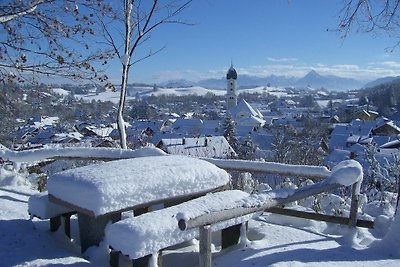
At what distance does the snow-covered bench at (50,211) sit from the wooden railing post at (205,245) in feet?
6.10

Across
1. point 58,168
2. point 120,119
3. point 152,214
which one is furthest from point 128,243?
point 58,168

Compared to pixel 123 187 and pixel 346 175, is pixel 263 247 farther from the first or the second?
pixel 123 187

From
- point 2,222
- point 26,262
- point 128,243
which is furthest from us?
point 2,222

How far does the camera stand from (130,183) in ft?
11.7

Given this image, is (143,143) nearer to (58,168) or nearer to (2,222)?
(58,168)

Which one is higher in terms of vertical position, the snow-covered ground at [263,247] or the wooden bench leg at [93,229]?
the wooden bench leg at [93,229]

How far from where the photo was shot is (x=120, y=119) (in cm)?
881

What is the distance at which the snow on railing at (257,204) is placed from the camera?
2683 millimetres

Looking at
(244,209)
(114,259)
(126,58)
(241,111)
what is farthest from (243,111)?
(244,209)

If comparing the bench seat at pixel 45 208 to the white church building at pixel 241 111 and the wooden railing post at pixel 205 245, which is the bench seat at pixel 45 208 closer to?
the wooden railing post at pixel 205 245

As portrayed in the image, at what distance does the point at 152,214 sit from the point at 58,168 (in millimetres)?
7273

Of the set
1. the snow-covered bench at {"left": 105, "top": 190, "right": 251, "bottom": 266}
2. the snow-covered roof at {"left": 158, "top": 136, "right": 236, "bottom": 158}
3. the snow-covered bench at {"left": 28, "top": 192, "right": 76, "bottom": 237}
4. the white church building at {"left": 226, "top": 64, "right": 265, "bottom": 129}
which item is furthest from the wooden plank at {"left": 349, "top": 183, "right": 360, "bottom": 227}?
the white church building at {"left": 226, "top": 64, "right": 265, "bottom": 129}

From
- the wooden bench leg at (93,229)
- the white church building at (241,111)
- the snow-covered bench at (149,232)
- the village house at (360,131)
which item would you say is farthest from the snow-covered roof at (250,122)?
the snow-covered bench at (149,232)

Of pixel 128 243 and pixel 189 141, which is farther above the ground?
pixel 128 243
